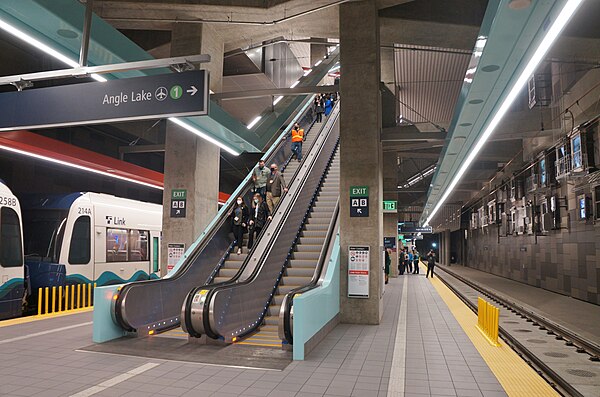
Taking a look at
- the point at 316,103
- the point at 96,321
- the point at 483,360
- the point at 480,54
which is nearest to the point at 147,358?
the point at 96,321

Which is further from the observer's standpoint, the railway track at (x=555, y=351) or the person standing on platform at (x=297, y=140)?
the person standing on platform at (x=297, y=140)

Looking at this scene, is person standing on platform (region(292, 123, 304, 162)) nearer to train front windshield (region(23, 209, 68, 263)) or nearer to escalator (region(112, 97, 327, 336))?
escalator (region(112, 97, 327, 336))

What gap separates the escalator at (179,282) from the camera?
7.28 m

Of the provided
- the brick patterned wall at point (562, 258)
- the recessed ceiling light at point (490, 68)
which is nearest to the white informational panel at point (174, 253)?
the recessed ceiling light at point (490, 68)

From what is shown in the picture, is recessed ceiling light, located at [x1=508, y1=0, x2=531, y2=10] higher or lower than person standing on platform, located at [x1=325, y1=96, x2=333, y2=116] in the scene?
lower

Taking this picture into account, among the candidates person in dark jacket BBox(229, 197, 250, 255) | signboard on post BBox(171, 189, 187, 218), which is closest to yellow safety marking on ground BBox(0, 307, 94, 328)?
signboard on post BBox(171, 189, 187, 218)

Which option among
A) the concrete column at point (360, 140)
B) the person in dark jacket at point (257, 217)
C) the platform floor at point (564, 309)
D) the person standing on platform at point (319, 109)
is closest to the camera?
the concrete column at point (360, 140)

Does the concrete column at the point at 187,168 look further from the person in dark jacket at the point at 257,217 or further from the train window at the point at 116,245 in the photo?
the train window at the point at 116,245

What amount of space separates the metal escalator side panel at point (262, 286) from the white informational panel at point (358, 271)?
1.44 m

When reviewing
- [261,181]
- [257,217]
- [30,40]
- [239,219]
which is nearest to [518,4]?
[30,40]

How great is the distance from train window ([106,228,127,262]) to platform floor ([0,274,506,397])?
420 cm

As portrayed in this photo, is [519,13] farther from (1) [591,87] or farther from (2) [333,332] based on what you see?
(1) [591,87]

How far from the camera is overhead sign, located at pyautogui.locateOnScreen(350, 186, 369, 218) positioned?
891 cm

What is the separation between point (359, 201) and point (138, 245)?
24.4 ft
